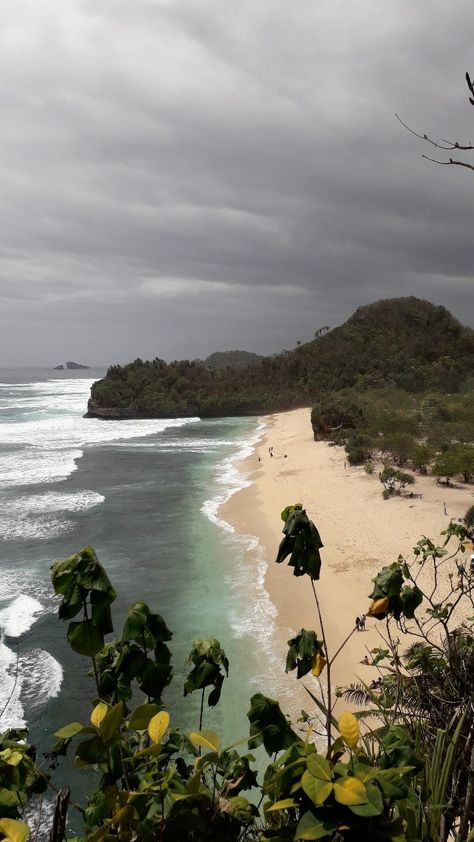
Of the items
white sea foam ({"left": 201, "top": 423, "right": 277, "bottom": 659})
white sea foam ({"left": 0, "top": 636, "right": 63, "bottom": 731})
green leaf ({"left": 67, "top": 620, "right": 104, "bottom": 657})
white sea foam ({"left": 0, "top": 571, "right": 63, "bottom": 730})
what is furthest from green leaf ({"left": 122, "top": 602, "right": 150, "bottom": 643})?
white sea foam ({"left": 201, "top": 423, "right": 277, "bottom": 659})

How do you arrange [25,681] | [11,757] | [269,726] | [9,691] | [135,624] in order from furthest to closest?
[25,681]
[9,691]
[135,624]
[269,726]
[11,757]

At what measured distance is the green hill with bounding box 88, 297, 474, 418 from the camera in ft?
298

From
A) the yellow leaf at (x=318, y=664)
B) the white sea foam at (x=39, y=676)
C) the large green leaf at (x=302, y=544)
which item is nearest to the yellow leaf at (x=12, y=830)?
the large green leaf at (x=302, y=544)

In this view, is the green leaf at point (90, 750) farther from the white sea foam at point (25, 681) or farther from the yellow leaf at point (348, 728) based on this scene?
the white sea foam at point (25, 681)

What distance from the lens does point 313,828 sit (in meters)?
1.81

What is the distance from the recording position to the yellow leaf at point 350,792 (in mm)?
1751

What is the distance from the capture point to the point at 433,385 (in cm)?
9612

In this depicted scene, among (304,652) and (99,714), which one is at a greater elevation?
(99,714)

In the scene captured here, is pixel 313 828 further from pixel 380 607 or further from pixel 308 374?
pixel 308 374

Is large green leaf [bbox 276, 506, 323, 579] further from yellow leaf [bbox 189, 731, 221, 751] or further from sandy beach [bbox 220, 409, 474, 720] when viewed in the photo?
sandy beach [bbox 220, 409, 474, 720]

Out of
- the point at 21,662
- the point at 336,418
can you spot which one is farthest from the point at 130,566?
the point at 336,418

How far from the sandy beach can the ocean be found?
0.85 m

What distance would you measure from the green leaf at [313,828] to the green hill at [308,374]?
283ft

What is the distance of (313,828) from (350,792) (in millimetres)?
192
